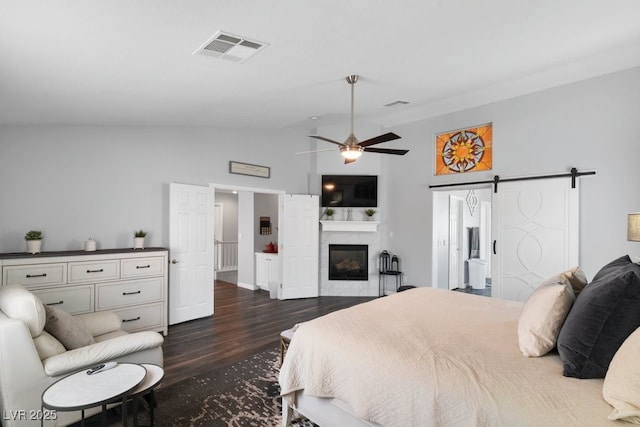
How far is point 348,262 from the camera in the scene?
6391 millimetres

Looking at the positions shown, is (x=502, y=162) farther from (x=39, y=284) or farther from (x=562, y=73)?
(x=39, y=284)

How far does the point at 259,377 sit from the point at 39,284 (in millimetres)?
2435

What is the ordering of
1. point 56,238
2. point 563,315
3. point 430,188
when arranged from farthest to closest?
point 430,188, point 56,238, point 563,315

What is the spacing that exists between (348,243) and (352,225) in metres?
0.39

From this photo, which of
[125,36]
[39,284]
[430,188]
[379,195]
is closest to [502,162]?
[430,188]

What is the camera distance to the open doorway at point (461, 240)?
19.7 feet

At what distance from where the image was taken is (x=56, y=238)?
12.5 ft

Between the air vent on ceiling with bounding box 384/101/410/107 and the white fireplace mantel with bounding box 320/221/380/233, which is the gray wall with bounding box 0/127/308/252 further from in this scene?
the air vent on ceiling with bounding box 384/101/410/107

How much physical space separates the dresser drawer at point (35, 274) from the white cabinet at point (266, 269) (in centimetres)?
338

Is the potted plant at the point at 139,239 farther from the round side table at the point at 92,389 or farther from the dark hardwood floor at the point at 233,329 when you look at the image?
the round side table at the point at 92,389

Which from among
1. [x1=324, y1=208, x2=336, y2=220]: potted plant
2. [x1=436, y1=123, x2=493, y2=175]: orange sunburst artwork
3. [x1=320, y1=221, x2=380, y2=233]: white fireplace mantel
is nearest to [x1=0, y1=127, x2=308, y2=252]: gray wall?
[x1=324, y1=208, x2=336, y2=220]: potted plant

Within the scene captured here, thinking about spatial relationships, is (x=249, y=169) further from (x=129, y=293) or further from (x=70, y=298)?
(x=70, y=298)

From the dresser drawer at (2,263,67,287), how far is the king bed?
110 inches

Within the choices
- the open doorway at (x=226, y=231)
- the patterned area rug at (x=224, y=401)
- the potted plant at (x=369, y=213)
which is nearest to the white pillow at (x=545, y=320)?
the patterned area rug at (x=224, y=401)
